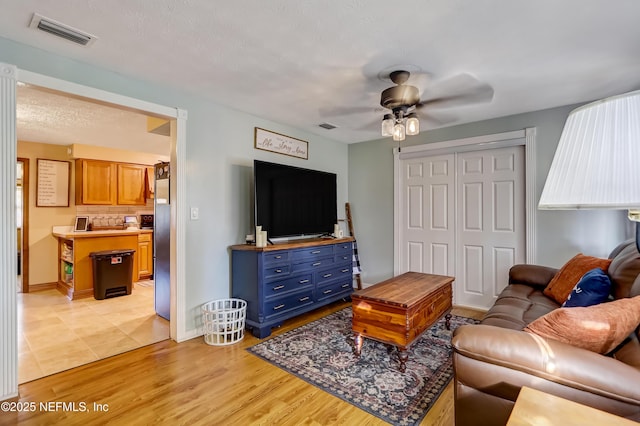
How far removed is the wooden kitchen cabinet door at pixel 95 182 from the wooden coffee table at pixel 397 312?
16.5 feet

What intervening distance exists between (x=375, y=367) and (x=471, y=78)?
2490 millimetres

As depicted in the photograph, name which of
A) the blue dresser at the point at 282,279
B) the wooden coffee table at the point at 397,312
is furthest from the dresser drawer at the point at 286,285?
the wooden coffee table at the point at 397,312

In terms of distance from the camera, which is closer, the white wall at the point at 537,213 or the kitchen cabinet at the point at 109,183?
the white wall at the point at 537,213

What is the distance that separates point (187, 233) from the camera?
2959 mm

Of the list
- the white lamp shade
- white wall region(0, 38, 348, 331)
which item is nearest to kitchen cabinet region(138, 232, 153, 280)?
white wall region(0, 38, 348, 331)

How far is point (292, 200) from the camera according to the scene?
363 cm

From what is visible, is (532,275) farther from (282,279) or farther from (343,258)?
(282,279)

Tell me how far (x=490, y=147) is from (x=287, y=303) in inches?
119

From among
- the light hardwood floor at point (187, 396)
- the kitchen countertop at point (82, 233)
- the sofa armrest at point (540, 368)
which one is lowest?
the light hardwood floor at point (187, 396)

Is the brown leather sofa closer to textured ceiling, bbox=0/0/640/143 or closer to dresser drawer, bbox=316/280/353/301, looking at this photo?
textured ceiling, bbox=0/0/640/143

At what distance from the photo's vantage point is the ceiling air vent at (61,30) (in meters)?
1.80

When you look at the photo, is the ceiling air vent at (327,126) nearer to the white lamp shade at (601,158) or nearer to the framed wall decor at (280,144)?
the framed wall decor at (280,144)

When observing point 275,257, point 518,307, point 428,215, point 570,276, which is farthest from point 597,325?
point 428,215

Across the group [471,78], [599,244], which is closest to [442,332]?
[599,244]
